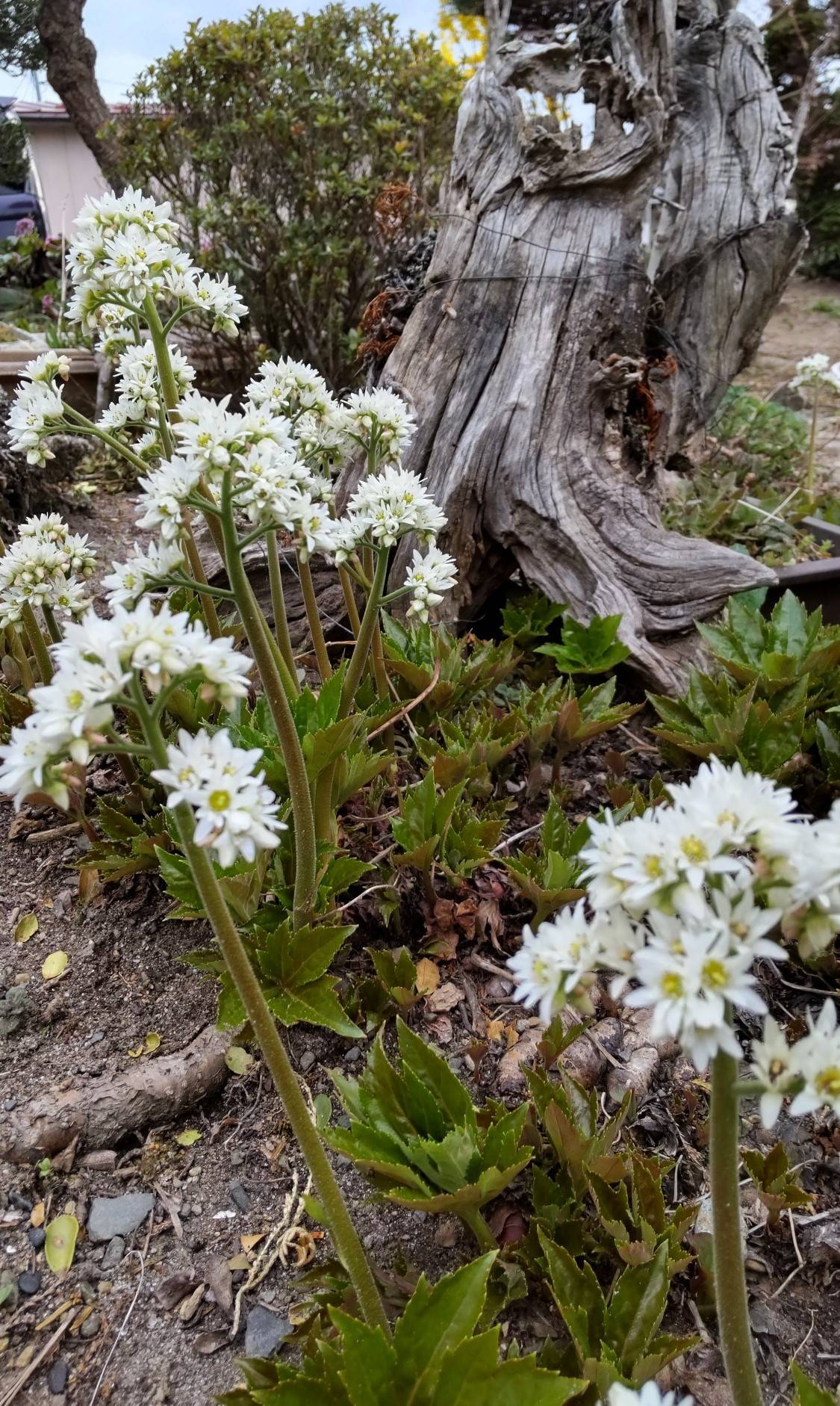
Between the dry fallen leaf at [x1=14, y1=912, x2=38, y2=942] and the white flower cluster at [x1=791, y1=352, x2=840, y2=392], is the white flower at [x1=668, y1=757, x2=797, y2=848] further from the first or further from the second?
the white flower cluster at [x1=791, y1=352, x2=840, y2=392]

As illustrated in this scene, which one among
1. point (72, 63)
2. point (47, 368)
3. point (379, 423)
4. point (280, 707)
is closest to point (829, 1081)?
point (280, 707)

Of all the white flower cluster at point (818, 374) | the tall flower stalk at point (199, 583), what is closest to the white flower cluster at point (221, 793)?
the tall flower stalk at point (199, 583)

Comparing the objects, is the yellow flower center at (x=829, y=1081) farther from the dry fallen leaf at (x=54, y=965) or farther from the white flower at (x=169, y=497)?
the dry fallen leaf at (x=54, y=965)

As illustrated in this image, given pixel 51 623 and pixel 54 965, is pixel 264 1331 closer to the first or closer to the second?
pixel 54 965

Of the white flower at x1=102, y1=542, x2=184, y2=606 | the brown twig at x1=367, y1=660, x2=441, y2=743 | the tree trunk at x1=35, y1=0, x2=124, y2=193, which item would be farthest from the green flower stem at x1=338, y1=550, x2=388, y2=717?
the tree trunk at x1=35, y1=0, x2=124, y2=193

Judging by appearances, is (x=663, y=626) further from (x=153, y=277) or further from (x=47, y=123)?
(x=47, y=123)
